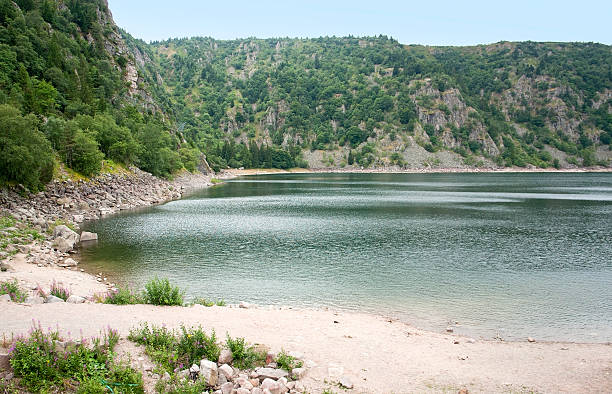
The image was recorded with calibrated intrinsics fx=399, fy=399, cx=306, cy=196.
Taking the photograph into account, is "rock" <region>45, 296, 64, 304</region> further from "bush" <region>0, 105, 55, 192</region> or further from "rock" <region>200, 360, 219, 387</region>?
"bush" <region>0, 105, 55, 192</region>

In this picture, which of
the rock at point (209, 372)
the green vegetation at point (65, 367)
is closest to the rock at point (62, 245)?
the green vegetation at point (65, 367)

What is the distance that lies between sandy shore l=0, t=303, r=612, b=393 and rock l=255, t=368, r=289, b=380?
29.6 inches

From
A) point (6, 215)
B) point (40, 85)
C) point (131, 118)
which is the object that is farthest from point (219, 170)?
point (6, 215)

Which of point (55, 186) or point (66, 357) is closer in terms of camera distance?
point (66, 357)

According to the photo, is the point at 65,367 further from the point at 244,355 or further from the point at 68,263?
the point at 68,263

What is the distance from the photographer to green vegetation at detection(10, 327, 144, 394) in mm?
10273

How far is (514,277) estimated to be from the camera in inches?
1085

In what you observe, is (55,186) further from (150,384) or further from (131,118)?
(131,118)

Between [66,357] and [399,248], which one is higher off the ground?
[66,357]

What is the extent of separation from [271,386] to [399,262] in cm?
2220

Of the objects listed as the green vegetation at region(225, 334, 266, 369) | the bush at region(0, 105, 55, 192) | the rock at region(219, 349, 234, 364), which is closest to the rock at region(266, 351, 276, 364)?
the green vegetation at region(225, 334, 266, 369)

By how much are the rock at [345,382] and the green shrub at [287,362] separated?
1386mm

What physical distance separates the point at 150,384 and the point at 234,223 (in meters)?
40.5

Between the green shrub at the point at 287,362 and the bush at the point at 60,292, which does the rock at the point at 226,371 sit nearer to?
the green shrub at the point at 287,362
